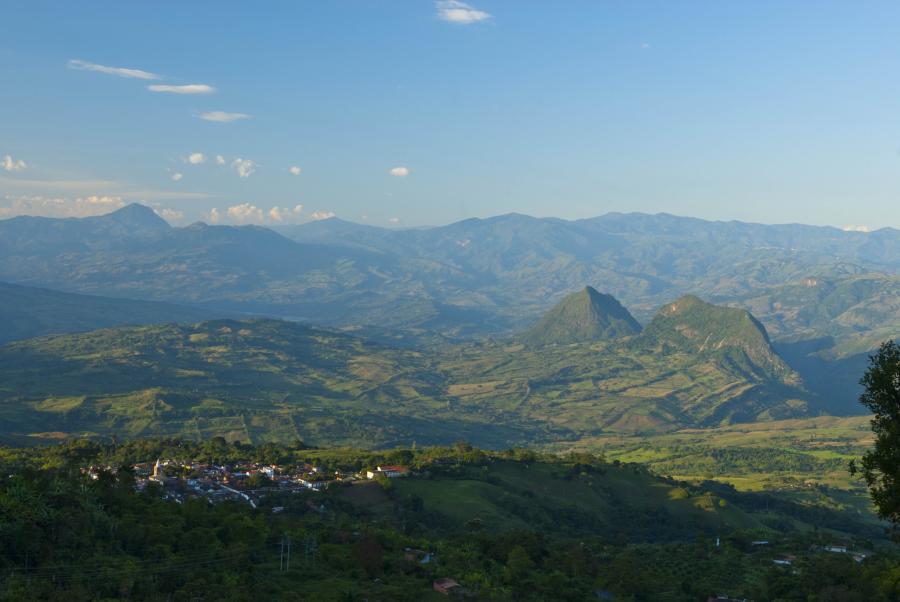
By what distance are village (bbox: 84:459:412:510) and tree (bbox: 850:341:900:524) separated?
64902 mm

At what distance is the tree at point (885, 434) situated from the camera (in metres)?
42.5

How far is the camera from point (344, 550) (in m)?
68.2


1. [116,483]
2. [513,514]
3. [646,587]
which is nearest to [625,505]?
[513,514]

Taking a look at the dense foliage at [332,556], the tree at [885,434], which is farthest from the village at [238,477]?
the tree at [885,434]

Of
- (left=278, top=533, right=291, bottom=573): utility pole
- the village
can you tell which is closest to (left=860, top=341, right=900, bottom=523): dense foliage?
(left=278, top=533, right=291, bottom=573): utility pole

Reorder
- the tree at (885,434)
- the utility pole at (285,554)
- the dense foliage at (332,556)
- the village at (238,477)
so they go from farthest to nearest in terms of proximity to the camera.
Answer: the village at (238,477), the utility pole at (285,554), the dense foliage at (332,556), the tree at (885,434)

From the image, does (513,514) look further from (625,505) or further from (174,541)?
(174,541)

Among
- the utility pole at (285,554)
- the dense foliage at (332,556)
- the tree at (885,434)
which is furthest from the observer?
the utility pole at (285,554)

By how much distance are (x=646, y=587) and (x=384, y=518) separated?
35.5 m

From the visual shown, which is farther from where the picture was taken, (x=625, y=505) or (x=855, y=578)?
(x=625, y=505)

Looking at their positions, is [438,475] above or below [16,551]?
below

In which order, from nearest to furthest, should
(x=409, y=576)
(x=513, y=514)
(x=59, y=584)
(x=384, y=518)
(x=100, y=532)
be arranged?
(x=59, y=584) < (x=100, y=532) < (x=409, y=576) < (x=384, y=518) < (x=513, y=514)

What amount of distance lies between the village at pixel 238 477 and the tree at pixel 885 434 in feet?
213

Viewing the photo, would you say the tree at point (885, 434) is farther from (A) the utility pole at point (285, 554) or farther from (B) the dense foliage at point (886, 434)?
(A) the utility pole at point (285, 554)
